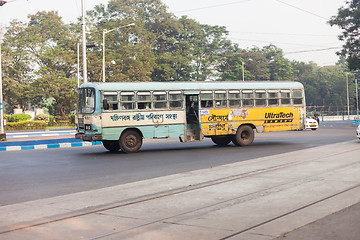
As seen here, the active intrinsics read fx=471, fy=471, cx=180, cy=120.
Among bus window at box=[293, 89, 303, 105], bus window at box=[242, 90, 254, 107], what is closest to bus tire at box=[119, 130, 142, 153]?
bus window at box=[242, 90, 254, 107]

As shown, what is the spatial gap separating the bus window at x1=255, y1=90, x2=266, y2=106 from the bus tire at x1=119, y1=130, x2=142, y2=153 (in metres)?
6.16

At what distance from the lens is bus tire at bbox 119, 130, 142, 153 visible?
63.9 feet

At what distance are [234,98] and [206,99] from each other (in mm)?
1439

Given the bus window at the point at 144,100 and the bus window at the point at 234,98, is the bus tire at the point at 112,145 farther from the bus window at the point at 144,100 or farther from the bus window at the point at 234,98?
the bus window at the point at 234,98

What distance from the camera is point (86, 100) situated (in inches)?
774

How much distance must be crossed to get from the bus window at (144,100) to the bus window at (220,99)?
324cm

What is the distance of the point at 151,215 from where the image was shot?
7598 mm

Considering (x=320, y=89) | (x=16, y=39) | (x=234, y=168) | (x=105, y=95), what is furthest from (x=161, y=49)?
(x=234, y=168)

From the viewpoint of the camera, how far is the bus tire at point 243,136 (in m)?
21.6

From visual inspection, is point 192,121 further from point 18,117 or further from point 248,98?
point 18,117

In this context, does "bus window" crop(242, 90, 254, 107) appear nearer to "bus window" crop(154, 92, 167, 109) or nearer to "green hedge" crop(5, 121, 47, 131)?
"bus window" crop(154, 92, 167, 109)

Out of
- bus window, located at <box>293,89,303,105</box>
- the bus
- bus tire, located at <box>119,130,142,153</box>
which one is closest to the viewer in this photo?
the bus

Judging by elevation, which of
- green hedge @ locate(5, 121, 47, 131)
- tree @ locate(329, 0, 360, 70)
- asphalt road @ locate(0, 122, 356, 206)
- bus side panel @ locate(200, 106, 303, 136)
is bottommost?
asphalt road @ locate(0, 122, 356, 206)

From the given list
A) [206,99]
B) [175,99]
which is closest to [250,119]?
[206,99]
